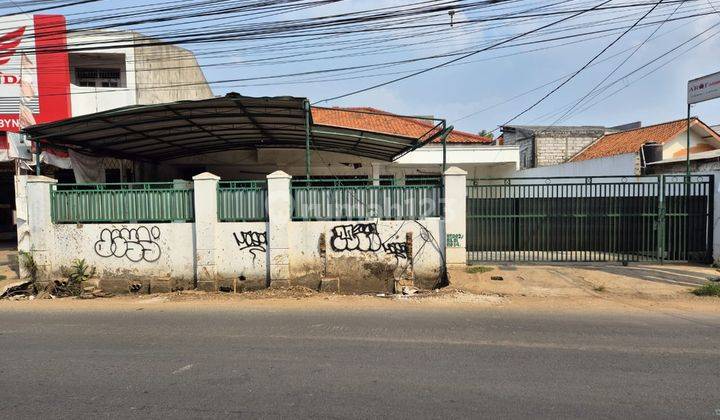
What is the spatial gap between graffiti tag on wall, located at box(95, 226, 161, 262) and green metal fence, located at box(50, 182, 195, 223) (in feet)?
0.76

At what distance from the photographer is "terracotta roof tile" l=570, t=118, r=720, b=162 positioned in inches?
706

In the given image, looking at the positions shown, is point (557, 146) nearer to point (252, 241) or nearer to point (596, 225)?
point (596, 225)

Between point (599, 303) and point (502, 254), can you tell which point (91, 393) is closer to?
point (599, 303)

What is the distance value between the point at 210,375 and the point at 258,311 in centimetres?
284

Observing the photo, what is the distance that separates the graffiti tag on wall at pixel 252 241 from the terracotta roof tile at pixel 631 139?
49.4 ft

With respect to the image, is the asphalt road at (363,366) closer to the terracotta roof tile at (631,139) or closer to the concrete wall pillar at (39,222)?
the concrete wall pillar at (39,222)

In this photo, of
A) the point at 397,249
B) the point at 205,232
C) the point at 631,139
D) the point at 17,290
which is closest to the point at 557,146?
the point at 631,139

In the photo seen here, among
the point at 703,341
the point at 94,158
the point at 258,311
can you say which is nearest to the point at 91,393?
the point at 258,311

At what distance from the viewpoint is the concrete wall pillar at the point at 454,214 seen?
29.3 feet

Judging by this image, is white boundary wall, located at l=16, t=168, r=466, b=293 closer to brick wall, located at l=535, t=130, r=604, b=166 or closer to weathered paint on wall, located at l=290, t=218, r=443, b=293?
weathered paint on wall, located at l=290, t=218, r=443, b=293

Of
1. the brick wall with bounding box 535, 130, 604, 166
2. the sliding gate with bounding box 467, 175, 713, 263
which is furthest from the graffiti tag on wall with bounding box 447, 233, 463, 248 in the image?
the brick wall with bounding box 535, 130, 604, 166

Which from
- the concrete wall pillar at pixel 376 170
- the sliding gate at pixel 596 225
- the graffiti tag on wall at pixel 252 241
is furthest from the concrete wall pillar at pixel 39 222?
the concrete wall pillar at pixel 376 170

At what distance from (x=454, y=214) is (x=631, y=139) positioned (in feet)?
48.1

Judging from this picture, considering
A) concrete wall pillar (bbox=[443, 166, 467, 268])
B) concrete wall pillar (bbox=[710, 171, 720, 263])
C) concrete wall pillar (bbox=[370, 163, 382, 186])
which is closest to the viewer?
concrete wall pillar (bbox=[443, 166, 467, 268])
